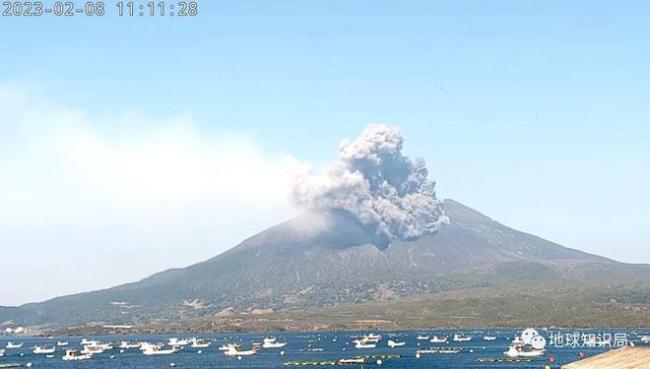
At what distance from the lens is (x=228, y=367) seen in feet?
655

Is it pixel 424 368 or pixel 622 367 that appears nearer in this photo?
pixel 622 367

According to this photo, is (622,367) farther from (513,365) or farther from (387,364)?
(387,364)

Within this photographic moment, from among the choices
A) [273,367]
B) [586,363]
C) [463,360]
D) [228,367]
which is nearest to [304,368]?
[273,367]

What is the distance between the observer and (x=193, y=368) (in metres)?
198

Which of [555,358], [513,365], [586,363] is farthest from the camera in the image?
[555,358]

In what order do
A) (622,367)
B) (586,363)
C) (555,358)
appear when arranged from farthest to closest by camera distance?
(555,358) < (586,363) < (622,367)

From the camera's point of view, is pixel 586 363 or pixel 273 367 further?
pixel 273 367

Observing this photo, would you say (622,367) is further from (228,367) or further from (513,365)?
(228,367)

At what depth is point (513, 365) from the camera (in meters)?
178

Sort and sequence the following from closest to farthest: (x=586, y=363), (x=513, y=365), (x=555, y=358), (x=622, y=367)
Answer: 1. (x=622, y=367)
2. (x=586, y=363)
3. (x=513, y=365)
4. (x=555, y=358)

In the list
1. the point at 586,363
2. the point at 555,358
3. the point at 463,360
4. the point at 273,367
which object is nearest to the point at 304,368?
the point at 273,367

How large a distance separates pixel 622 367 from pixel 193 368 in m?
111

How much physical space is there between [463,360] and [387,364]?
16.2m

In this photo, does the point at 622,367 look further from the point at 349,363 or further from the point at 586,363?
the point at 349,363
